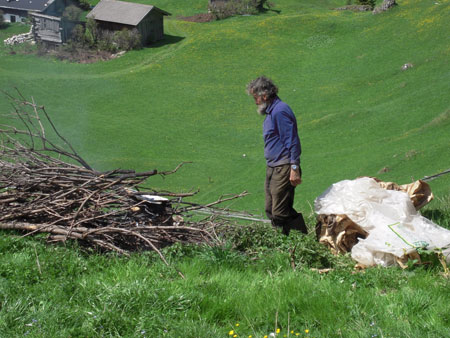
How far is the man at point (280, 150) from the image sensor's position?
261 inches

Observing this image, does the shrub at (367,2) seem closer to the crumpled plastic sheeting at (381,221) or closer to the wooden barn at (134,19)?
the wooden barn at (134,19)

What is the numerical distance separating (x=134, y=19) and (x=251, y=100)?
12.8 m

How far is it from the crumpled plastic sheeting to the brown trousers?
315mm

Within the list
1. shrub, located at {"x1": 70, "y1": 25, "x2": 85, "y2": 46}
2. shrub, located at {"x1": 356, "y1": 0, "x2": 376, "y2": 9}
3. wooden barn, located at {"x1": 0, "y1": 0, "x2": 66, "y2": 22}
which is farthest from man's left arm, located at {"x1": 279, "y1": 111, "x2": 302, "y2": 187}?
shrub, located at {"x1": 356, "y1": 0, "x2": 376, "y2": 9}

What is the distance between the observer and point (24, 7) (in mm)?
43062

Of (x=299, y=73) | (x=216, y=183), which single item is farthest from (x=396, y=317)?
(x=299, y=73)

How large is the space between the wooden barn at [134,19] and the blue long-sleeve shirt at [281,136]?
95.3 ft

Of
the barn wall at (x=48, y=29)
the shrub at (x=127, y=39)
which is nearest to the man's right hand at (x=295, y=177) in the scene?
the shrub at (x=127, y=39)

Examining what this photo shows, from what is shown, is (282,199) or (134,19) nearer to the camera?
(282,199)

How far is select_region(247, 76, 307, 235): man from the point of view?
662 cm

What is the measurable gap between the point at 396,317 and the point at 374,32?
28038 millimetres

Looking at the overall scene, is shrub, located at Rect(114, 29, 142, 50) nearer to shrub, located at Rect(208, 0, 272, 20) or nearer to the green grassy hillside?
the green grassy hillside

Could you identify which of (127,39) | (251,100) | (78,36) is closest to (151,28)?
(127,39)

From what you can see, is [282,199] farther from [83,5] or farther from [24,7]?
[24,7]
